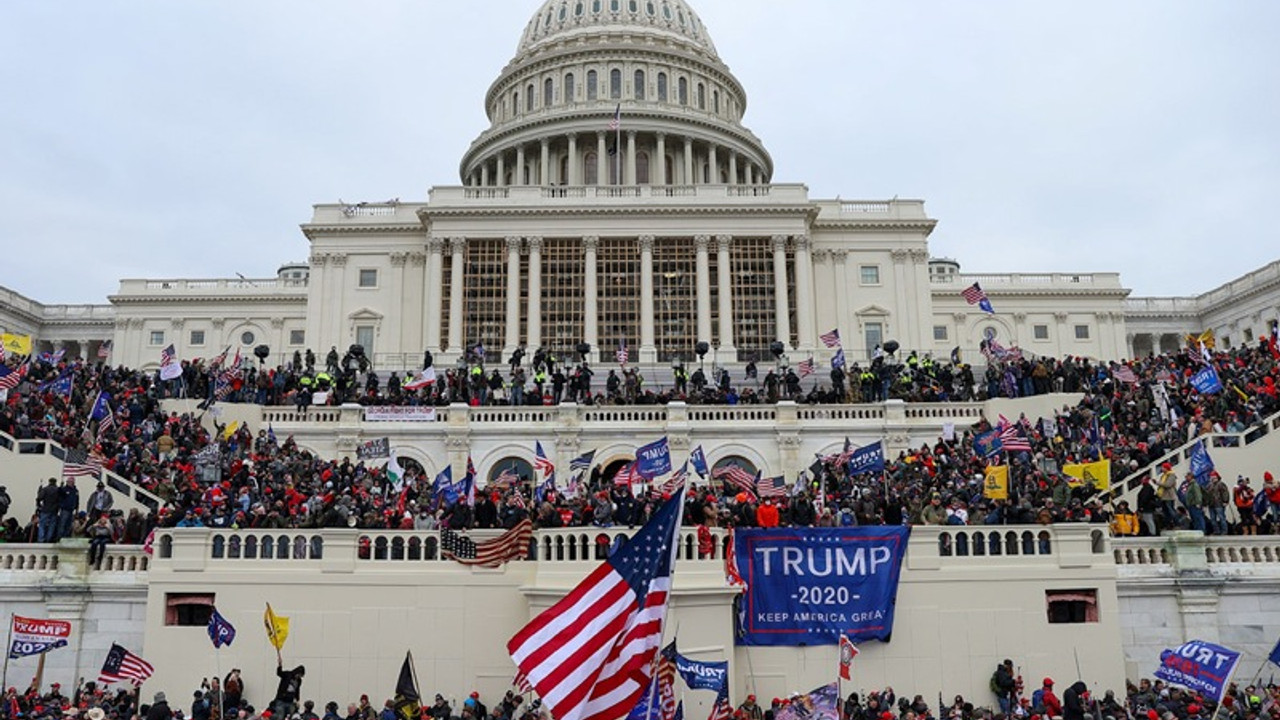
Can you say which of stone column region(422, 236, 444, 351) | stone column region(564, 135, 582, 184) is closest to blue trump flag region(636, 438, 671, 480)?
stone column region(422, 236, 444, 351)

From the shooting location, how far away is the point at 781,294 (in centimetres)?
6531

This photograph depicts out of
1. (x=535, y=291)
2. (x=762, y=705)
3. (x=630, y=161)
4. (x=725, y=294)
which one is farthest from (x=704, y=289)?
(x=762, y=705)

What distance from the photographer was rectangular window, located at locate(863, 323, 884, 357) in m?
68.6

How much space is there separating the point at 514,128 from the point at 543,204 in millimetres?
24578

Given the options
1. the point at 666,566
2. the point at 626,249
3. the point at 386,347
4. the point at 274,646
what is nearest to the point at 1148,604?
the point at 666,566

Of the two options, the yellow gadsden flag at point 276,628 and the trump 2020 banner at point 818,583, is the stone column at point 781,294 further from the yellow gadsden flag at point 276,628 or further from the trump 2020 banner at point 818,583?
the yellow gadsden flag at point 276,628

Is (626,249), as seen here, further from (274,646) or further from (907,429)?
(274,646)

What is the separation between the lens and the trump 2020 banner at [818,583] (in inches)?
794

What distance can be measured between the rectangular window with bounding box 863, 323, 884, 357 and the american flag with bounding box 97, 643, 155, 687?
5488 cm

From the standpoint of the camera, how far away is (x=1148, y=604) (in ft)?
70.3

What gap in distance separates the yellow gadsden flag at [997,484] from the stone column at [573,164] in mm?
63896

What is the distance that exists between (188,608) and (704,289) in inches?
1851

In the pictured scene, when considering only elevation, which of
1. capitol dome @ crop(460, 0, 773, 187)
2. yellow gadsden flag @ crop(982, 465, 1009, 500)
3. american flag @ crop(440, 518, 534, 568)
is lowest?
american flag @ crop(440, 518, 534, 568)

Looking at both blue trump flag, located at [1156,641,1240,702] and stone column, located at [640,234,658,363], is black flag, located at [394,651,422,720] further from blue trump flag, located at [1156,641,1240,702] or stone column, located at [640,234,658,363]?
stone column, located at [640,234,658,363]
